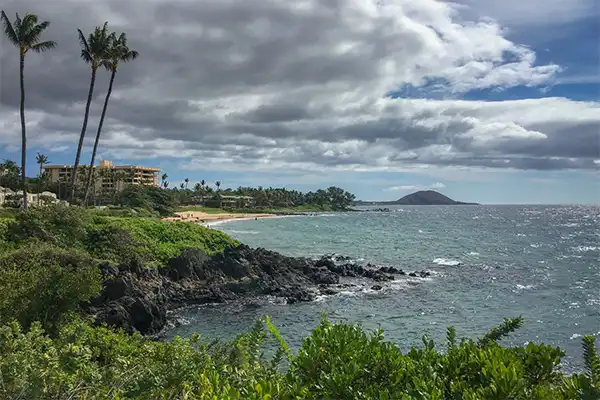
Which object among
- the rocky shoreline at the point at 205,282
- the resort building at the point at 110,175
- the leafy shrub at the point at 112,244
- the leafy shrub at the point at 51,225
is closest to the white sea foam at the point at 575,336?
the rocky shoreline at the point at 205,282

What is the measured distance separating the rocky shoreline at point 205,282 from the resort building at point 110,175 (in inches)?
3022

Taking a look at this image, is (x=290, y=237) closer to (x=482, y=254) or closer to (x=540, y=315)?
(x=482, y=254)

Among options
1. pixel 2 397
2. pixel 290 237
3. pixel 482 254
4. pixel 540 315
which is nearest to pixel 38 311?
pixel 2 397

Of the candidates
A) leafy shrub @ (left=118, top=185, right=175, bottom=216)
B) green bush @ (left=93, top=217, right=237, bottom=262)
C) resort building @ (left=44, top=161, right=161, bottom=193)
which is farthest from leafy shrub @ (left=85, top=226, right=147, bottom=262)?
resort building @ (left=44, top=161, right=161, bottom=193)

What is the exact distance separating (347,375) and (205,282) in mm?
28753

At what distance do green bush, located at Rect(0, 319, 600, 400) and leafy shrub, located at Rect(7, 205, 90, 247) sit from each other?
25.0 meters

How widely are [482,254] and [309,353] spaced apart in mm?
55530

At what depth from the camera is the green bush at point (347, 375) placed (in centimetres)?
314

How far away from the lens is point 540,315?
88.1ft

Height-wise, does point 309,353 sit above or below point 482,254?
above

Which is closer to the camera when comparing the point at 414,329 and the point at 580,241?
the point at 414,329

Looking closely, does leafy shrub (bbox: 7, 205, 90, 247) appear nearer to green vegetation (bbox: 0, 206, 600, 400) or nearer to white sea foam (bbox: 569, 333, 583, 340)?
green vegetation (bbox: 0, 206, 600, 400)

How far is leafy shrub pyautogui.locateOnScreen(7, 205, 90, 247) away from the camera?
1131 inches

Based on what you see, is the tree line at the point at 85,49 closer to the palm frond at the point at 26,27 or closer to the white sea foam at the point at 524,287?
the palm frond at the point at 26,27
